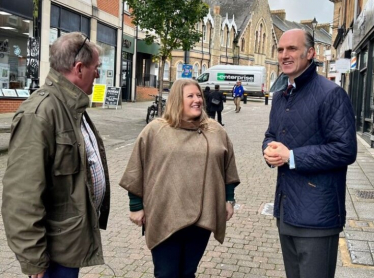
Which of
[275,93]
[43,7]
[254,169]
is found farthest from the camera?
[43,7]

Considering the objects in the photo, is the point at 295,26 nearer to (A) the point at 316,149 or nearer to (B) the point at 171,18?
(B) the point at 171,18

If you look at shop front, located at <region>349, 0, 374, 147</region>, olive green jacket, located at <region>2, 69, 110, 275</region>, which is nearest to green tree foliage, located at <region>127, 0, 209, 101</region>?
shop front, located at <region>349, 0, 374, 147</region>

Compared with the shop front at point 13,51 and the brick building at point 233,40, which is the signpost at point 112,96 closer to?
the shop front at point 13,51

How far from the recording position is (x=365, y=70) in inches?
616

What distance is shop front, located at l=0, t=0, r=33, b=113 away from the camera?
54.8 feet

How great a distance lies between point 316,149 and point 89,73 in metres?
1.34

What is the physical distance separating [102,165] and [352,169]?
27.1 ft

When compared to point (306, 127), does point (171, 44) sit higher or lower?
higher

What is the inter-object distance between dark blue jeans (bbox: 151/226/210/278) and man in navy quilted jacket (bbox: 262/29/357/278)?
614 mm

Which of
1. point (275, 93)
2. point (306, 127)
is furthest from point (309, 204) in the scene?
point (275, 93)

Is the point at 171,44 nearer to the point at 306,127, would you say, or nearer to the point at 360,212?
the point at 360,212

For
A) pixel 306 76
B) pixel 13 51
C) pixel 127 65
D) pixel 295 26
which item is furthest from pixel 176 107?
pixel 295 26

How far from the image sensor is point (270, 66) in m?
67.2

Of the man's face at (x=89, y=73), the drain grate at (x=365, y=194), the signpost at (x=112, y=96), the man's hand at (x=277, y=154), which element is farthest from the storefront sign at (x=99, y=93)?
the man's hand at (x=277, y=154)
